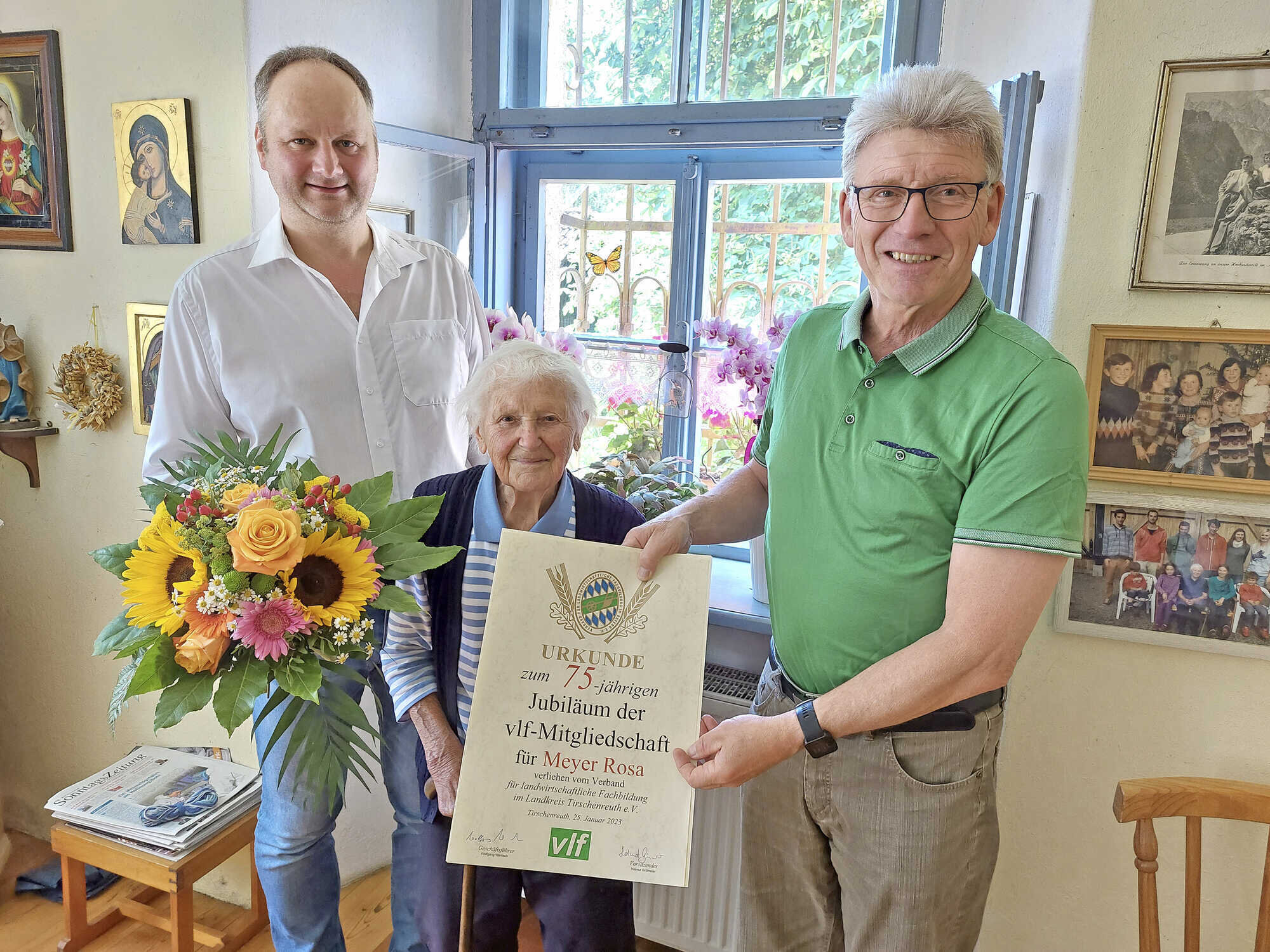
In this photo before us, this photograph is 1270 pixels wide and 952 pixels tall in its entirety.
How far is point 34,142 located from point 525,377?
71.4 inches

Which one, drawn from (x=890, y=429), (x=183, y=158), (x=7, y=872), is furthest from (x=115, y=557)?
(x=7, y=872)

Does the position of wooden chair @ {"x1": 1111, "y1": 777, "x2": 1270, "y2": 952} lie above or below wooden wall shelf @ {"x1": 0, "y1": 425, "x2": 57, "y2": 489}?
below

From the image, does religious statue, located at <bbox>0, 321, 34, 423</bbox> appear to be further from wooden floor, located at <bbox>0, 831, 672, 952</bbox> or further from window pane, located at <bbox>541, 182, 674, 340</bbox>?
window pane, located at <bbox>541, 182, 674, 340</bbox>

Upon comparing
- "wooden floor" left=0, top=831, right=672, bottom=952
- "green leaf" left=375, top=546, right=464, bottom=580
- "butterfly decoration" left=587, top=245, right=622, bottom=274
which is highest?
"butterfly decoration" left=587, top=245, right=622, bottom=274

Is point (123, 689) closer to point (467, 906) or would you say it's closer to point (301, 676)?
point (301, 676)

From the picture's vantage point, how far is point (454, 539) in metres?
1.38

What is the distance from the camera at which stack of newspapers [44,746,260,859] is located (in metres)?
2.01

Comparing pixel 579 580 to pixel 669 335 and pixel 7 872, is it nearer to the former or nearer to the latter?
pixel 669 335

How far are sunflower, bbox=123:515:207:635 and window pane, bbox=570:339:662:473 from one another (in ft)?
4.55

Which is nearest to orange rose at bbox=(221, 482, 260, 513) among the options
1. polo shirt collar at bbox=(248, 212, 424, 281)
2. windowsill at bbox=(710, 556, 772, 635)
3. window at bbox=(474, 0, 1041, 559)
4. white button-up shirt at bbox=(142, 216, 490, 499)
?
white button-up shirt at bbox=(142, 216, 490, 499)

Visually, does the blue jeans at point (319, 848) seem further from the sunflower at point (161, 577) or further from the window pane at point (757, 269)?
the window pane at point (757, 269)

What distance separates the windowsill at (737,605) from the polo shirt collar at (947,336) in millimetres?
833

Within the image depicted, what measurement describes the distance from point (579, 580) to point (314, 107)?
0.97 metres
